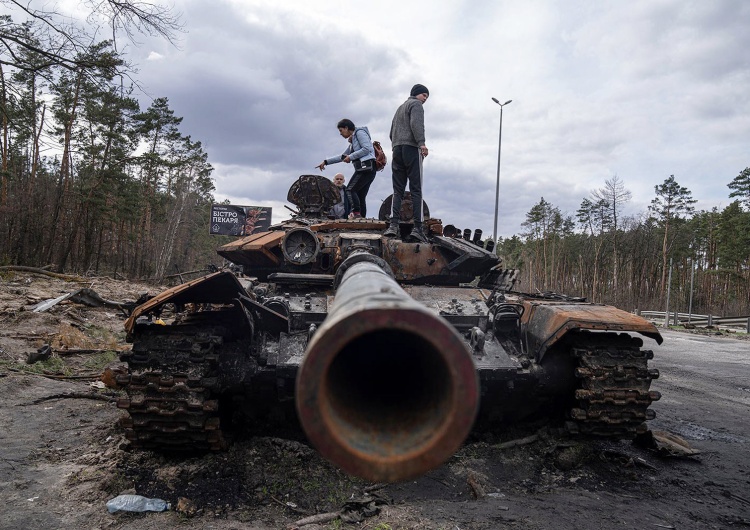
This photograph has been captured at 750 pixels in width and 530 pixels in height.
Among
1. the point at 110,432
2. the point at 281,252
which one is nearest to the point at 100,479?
the point at 110,432

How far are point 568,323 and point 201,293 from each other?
325cm

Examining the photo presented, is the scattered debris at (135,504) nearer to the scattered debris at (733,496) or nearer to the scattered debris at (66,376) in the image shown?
the scattered debris at (733,496)

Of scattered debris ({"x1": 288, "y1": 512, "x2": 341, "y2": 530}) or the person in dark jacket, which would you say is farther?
the person in dark jacket

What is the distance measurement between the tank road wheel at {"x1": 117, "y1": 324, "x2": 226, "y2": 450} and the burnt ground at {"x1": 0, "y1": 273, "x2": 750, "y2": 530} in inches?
14.3

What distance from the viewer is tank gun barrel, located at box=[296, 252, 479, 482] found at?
133 centimetres

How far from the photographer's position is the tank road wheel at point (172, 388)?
171 inches

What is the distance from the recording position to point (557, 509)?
421 cm

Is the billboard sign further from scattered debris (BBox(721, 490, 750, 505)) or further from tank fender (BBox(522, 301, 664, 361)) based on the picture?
scattered debris (BBox(721, 490, 750, 505))

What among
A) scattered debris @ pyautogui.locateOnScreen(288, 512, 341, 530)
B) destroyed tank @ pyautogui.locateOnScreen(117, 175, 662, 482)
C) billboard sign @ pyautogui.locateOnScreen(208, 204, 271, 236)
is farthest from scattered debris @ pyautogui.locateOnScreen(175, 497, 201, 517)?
billboard sign @ pyautogui.locateOnScreen(208, 204, 271, 236)

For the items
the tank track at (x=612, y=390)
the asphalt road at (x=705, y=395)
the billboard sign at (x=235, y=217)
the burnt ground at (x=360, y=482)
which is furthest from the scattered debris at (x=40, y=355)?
the asphalt road at (x=705, y=395)

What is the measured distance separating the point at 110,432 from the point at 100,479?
146cm

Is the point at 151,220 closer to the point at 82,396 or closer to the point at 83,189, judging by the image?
the point at 83,189

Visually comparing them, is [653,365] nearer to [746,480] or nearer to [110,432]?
[746,480]

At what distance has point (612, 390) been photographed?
472cm
